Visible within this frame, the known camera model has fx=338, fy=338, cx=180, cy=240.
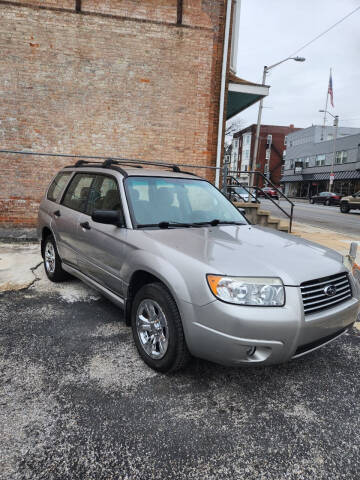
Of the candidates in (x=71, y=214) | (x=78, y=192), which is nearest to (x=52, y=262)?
(x=71, y=214)

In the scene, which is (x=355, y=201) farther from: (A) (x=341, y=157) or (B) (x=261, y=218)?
(A) (x=341, y=157)

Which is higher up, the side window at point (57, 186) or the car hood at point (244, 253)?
the side window at point (57, 186)

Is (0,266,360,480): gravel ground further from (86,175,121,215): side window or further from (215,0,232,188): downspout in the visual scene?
(215,0,232,188): downspout

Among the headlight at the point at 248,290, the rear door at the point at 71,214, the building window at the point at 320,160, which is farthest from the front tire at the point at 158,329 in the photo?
the building window at the point at 320,160

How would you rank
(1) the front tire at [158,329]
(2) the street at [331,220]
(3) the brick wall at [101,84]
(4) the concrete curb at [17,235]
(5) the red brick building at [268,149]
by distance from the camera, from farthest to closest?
(5) the red brick building at [268,149] → (2) the street at [331,220] → (3) the brick wall at [101,84] → (4) the concrete curb at [17,235] → (1) the front tire at [158,329]

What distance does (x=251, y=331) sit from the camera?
89.4 inches

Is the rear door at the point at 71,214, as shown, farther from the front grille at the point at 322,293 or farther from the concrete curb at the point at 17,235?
the concrete curb at the point at 17,235

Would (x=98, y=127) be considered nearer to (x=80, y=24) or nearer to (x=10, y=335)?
(x=80, y=24)

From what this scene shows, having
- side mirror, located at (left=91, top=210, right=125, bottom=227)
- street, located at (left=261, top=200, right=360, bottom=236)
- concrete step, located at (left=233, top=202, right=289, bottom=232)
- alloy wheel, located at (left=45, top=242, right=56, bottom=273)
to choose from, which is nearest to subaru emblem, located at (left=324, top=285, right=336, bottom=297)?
side mirror, located at (left=91, top=210, right=125, bottom=227)

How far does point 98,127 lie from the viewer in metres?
9.20

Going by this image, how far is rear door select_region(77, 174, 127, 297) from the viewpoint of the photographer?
130 inches

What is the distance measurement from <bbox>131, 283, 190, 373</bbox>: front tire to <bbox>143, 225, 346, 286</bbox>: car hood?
319 mm

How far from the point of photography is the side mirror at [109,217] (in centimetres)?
316

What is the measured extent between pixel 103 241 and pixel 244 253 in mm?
1537
